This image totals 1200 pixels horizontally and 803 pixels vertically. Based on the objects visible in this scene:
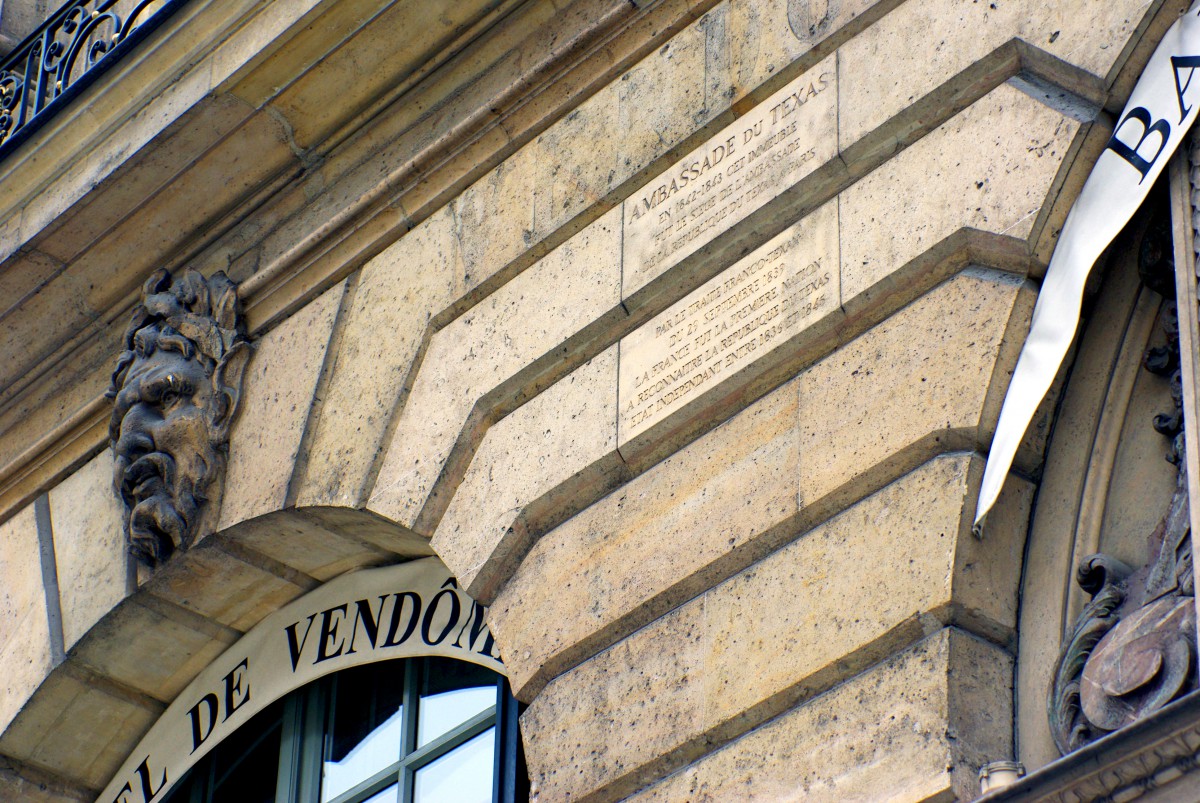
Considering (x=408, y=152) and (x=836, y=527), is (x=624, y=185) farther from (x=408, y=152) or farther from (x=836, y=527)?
(x=836, y=527)

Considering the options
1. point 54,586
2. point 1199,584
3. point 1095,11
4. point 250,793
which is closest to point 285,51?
point 54,586

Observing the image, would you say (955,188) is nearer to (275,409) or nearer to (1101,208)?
(1101,208)

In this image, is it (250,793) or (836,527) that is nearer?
(836,527)

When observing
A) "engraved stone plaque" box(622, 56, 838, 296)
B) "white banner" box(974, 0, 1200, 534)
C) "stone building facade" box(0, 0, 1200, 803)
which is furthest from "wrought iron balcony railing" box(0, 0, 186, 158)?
"white banner" box(974, 0, 1200, 534)

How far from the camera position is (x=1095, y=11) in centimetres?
546

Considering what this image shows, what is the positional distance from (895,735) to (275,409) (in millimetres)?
3463

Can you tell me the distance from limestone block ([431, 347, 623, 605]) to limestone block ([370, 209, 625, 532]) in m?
0.10

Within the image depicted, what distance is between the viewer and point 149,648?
321 inches

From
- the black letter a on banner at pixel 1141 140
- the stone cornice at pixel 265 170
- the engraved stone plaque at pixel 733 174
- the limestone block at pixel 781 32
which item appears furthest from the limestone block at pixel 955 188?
the stone cornice at pixel 265 170

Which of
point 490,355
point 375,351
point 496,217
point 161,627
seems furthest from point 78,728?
point 496,217

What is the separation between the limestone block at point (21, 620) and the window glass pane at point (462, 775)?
178 cm

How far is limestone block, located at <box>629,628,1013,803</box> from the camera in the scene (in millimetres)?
4742

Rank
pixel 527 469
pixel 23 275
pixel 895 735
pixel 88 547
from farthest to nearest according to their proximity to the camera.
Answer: pixel 23 275, pixel 88 547, pixel 527 469, pixel 895 735

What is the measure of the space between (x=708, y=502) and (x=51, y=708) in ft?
11.8
